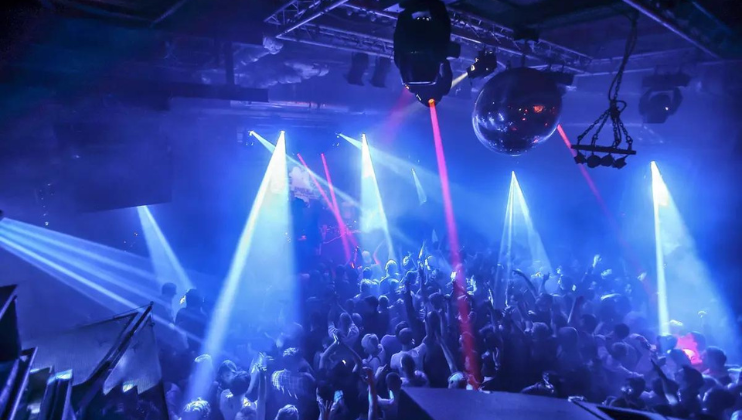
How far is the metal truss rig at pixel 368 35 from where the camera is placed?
3.66m

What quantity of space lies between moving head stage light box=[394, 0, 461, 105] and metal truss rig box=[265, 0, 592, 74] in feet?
3.71

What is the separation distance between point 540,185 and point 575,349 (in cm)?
894

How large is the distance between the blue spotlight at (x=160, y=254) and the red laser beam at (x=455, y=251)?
5569 mm

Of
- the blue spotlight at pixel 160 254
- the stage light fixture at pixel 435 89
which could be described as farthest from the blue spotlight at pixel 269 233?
the stage light fixture at pixel 435 89

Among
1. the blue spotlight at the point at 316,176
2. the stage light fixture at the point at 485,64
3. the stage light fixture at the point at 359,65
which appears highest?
the stage light fixture at the point at 359,65

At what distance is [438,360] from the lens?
12.0ft

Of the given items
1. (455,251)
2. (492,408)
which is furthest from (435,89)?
(455,251)

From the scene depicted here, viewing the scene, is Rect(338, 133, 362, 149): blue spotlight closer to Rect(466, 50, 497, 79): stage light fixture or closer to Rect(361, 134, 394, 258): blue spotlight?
Rect(361, 134, 394, 258): blue spotlight

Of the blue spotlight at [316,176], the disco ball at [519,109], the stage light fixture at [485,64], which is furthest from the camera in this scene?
the blue spotlight at [316,176]

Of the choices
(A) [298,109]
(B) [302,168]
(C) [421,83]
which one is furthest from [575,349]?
(B) [302,168]

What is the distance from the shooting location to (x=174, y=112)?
23.3 ft

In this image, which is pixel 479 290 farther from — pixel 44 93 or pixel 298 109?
pixel 44 93

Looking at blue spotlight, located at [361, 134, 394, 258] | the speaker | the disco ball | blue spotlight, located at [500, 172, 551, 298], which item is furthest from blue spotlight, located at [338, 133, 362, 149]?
the speaker

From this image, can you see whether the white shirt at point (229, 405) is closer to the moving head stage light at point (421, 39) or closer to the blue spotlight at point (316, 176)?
the moving head stage light at point (421, 39)
